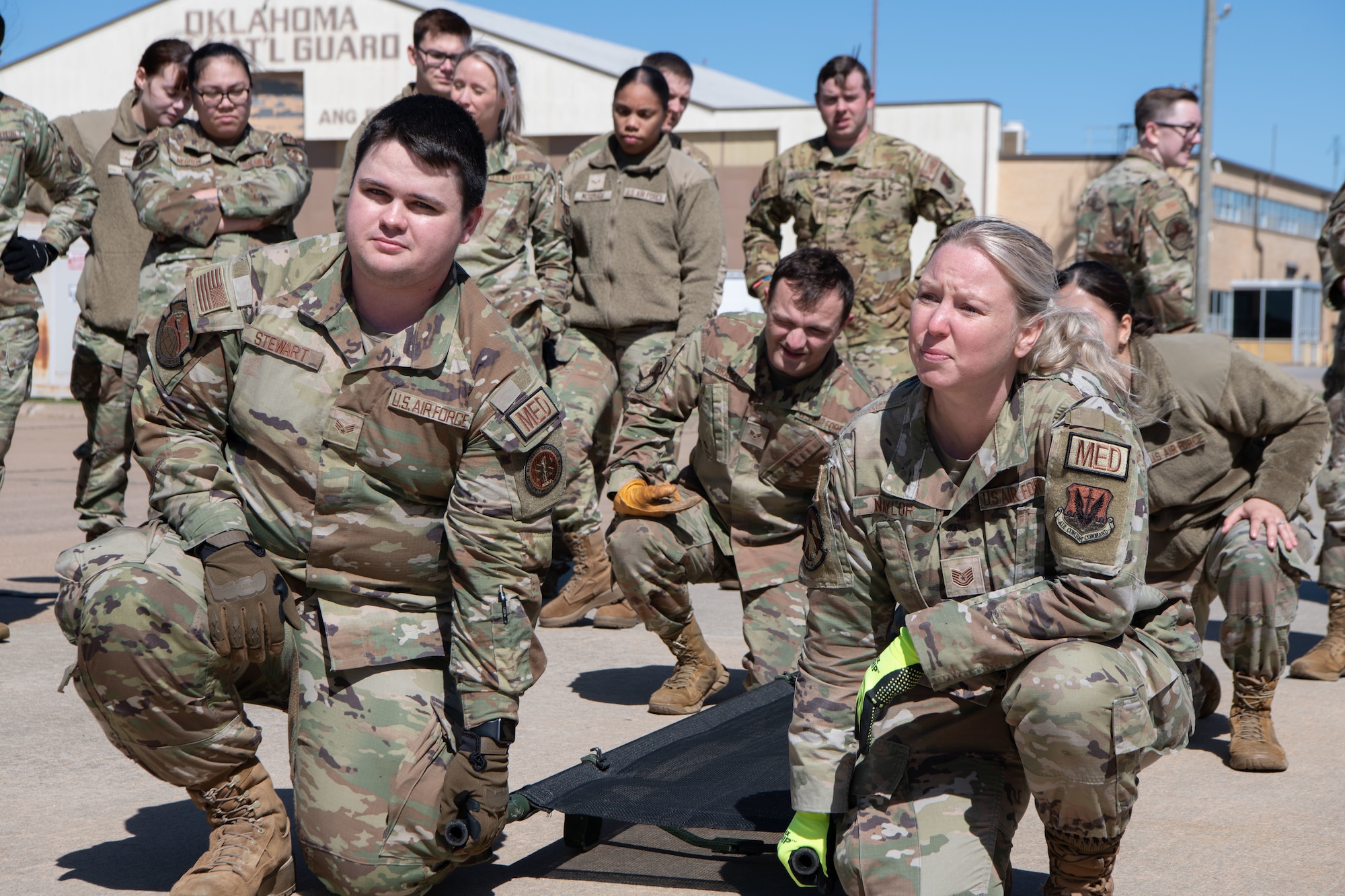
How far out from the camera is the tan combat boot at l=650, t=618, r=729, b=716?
14.7ft

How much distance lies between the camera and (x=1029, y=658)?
269 cm

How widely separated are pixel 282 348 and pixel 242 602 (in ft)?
1.85

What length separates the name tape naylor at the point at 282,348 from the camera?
→ 2957mm

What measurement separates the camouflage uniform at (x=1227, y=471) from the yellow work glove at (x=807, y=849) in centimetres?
171

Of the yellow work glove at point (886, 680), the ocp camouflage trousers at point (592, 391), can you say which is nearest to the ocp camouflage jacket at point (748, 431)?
the ocp camouflage trousers at point (592, 391)

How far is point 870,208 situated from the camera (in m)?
6.51

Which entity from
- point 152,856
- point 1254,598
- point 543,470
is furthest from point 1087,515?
point 152,856

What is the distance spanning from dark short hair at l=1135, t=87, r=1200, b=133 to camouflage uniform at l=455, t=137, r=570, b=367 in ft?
9.07

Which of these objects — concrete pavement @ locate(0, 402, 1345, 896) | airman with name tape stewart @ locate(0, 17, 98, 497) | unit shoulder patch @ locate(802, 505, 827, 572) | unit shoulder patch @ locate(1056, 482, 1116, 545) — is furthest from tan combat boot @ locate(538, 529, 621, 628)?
unit shoulder patch @ locate(1056, 482, 1116, 545)

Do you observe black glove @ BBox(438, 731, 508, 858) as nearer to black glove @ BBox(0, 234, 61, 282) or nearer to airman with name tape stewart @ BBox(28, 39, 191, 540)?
black glove @ BBox(0, 234, 61, 282)

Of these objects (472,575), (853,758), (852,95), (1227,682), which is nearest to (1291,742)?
(1227,682)

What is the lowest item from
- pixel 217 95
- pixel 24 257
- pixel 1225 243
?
pixel 24 257

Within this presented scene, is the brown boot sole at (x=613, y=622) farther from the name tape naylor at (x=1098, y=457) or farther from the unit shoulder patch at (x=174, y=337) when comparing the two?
the name tape naylor at (x=1098, y=457)

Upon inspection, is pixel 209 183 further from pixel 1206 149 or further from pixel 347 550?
pixel 1206 149
